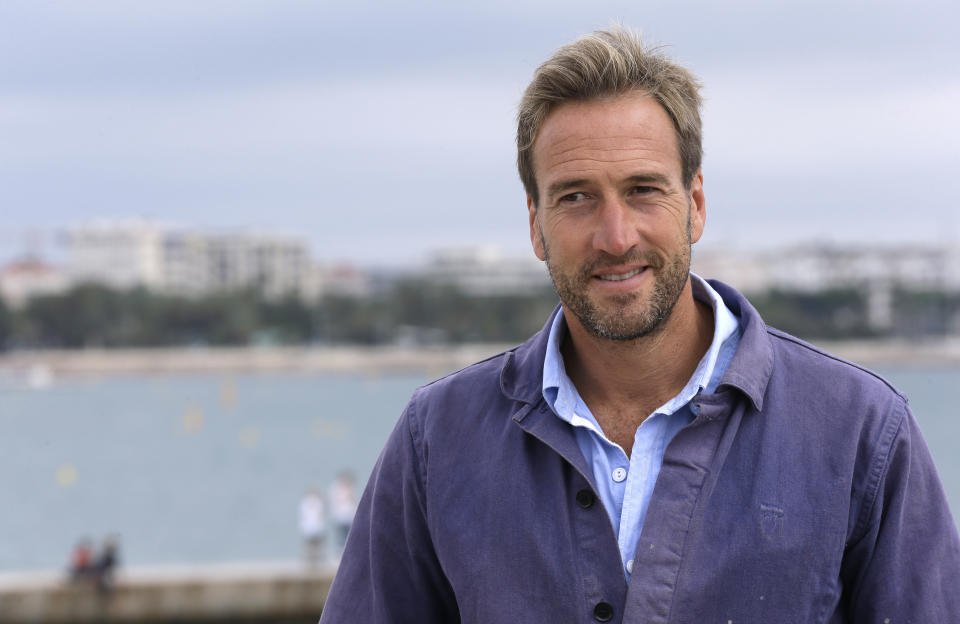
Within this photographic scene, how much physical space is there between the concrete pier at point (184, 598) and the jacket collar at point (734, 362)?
1014cm

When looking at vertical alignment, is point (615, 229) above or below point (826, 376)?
above

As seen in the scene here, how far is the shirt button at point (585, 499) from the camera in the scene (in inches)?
77.0

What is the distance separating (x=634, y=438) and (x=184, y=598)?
1076cm

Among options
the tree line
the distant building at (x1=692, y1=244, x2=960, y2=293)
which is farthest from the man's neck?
the distant building at (x1=692, y1=244, x2=960, y2=293)

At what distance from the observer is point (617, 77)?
1.99 meters

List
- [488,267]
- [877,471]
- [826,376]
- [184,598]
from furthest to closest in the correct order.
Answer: [488,267] < [184,598] < [826,376] < [877,471]

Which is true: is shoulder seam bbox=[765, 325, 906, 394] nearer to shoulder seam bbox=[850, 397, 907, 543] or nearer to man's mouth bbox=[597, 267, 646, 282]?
shoulder seam bbox=[850, 397, 907, 543]

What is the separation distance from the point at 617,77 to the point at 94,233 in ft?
494

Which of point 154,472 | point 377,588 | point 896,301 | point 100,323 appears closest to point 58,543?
point 154,472

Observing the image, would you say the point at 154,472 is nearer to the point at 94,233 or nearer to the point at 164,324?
the point at 164,324

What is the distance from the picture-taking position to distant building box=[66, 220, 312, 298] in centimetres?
14600

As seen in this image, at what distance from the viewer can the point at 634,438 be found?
205 centimetres

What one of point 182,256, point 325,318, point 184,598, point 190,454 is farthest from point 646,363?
point 182,256

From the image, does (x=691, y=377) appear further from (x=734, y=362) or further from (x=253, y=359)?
(x=253, y=359)
